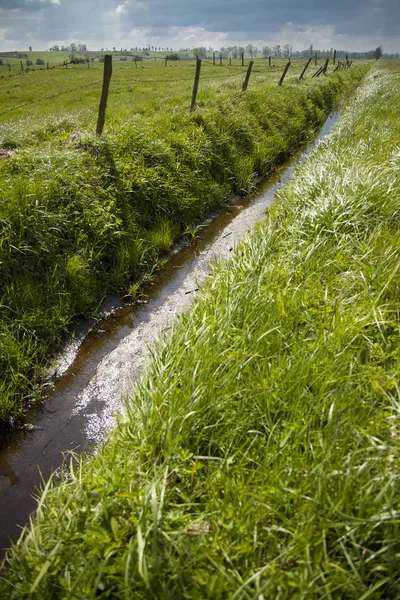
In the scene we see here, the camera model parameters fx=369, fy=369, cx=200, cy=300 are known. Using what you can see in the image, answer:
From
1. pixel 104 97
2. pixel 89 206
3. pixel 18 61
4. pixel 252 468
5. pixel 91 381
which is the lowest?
pixel 91 381

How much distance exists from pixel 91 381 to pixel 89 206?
321 centimetres

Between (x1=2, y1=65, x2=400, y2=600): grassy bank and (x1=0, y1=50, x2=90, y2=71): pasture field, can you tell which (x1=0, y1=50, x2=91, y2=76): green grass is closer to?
(x1=0, y1=50, x2=90, y2=71): pasture field

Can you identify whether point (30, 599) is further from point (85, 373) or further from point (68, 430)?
point (85, 373)

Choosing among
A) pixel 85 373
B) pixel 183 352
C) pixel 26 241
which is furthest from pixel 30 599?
pixel 26 241

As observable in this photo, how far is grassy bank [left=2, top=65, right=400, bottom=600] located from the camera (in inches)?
77.3

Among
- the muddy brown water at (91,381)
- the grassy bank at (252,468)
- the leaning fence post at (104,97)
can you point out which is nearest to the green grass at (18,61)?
the leaning fence post at (104,97)

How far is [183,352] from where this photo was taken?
3.48 metres

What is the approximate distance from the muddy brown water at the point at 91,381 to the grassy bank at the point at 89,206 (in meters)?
0.29

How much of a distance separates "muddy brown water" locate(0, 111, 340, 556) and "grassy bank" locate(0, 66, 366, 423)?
29cm

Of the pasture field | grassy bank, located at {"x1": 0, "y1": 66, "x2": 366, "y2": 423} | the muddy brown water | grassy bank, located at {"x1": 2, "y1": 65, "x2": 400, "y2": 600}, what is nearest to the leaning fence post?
grassy bank, located at {"x1": 0, "y1": 66, "x2": 366, "y2": 423}

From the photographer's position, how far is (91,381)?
4.49m

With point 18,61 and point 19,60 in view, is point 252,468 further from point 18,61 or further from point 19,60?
point 19,60

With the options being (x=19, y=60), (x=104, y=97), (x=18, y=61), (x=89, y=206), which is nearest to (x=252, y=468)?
(x=89, y=206)

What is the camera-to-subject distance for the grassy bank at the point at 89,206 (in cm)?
479
